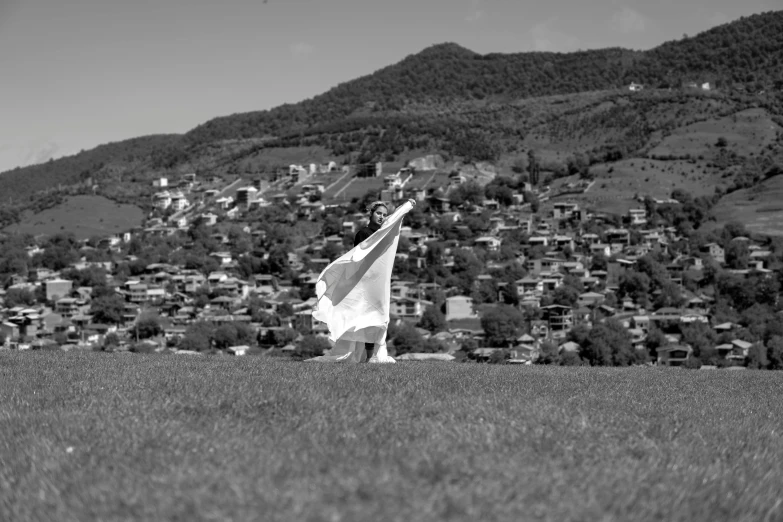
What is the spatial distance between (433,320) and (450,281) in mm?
15673

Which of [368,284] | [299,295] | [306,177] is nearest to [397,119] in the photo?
[306,177]

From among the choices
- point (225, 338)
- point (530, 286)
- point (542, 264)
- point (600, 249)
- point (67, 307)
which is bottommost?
point (530, 286)

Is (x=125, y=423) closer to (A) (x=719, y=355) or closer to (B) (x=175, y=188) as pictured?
(A) (x=719, y=355)

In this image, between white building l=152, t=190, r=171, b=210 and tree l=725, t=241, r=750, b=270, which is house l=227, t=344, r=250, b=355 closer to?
tree l=725, t=241, r=750, b=270

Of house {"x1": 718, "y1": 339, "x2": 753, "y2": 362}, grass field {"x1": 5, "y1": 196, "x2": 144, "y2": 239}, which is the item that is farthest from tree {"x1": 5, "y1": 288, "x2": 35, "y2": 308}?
house {"x1": 718, "y1": 339, "x2": 753, "y2": 362}

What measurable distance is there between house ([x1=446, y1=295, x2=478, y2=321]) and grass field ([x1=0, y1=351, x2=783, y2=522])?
55605mm

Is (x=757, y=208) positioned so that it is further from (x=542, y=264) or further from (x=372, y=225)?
(x=372, y=225)

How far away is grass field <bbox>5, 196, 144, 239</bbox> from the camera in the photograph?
114812 mm

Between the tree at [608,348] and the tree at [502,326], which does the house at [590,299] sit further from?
the tree at [608,348]

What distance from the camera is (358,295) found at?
994 centimetres

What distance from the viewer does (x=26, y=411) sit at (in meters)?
5.84

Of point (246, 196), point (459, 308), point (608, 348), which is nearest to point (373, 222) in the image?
point (608, 348)

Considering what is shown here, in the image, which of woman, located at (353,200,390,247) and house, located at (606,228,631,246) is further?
house, located at (606,228,631,246)

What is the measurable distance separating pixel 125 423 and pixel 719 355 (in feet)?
140
